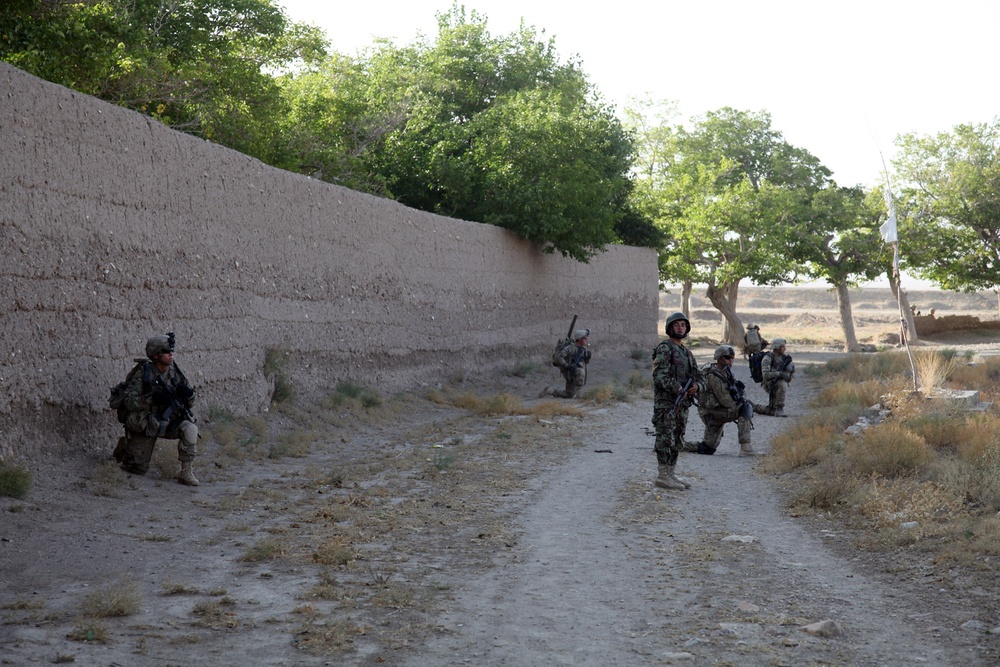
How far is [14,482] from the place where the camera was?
295 inches

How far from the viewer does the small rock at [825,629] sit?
525 centimetres

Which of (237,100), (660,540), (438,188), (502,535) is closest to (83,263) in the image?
(502,535)

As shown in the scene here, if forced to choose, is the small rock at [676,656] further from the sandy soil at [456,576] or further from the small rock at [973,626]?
the small rock at [973,626]

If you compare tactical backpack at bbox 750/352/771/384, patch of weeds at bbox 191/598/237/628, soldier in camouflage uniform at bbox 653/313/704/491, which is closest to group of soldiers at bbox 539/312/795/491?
soldier in camouflage uniform at bbox 653/313/704/491

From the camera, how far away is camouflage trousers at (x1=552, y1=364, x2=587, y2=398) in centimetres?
1825

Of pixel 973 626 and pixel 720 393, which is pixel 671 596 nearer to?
pixel 973 626

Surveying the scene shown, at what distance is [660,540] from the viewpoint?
297 inches

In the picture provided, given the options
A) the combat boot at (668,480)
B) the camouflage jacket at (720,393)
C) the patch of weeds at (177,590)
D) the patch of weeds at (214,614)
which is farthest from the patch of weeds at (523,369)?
the patch of weeds at (214,614)

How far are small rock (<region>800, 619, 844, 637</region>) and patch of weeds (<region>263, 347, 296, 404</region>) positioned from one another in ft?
28.2

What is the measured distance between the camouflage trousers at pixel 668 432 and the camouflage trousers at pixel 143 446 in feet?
13.4

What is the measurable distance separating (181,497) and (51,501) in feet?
3.67

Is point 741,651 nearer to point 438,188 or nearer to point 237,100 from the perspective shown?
point 237,100

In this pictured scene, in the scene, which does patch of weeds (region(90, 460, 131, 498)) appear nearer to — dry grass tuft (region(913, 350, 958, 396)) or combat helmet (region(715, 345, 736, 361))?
combat helmet (region(715, 345, 736, 361))

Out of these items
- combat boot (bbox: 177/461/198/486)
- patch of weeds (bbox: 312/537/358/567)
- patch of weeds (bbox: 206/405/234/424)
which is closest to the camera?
patch of weeds (bbox: 312/537/358/567)
